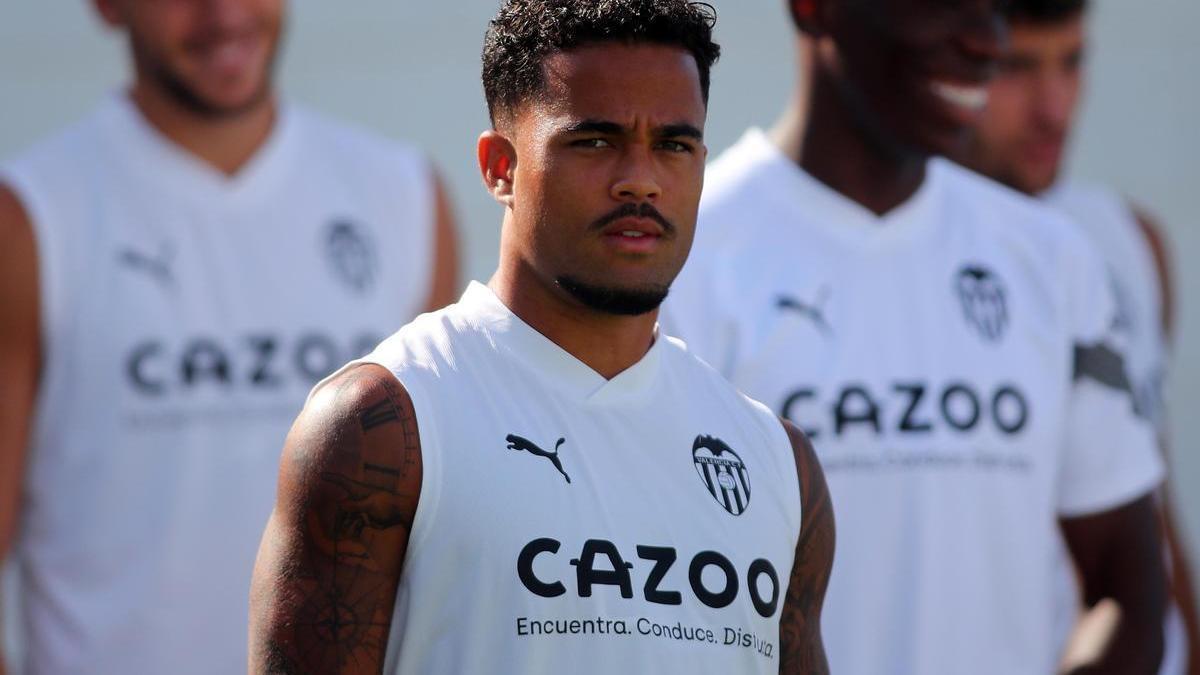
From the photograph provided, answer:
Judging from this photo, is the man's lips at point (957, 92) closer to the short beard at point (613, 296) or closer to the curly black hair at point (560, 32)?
the curly black hair at point (560, 32)

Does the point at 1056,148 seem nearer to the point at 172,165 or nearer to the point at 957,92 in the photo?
the point at 957,92

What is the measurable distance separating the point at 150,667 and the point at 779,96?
292 centimetres

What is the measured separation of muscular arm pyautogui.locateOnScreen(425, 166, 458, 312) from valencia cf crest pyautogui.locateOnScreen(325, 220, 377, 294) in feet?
0.53

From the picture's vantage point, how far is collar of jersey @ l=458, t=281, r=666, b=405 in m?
2.57

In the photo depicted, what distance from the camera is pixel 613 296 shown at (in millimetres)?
2527

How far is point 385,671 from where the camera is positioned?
8.03ft

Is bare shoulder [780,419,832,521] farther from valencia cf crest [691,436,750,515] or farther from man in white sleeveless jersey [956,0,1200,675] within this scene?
man in white sleeveless jersey [956,0,1200,675]

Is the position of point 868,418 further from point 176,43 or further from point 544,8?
point 176,43

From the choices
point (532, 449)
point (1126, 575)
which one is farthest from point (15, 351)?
point (1126, 575)

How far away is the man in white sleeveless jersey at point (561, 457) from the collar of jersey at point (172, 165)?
6.18 ft

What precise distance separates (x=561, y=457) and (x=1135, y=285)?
263cm

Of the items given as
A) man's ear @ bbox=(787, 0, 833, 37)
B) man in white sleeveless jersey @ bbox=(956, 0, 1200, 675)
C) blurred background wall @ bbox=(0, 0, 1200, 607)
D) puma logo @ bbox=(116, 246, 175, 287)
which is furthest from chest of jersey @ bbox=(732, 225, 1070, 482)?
blurred background wall @ bbox=(0, 0, 1200, 607)

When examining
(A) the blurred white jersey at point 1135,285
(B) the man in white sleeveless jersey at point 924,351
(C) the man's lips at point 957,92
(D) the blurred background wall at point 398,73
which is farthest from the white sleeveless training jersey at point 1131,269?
(D) the blurred background wall at point 398,73

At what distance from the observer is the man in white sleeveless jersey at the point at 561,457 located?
2387 millimetres
